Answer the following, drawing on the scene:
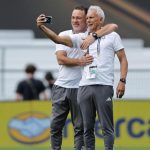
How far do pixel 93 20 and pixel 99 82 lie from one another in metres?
0.74

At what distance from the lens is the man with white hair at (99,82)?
973cm

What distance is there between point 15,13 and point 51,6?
111cm

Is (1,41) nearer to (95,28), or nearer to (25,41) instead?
(25,41)

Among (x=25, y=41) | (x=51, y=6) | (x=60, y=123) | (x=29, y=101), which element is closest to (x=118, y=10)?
(x=51, y=6)

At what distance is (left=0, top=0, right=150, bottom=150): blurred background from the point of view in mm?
17531

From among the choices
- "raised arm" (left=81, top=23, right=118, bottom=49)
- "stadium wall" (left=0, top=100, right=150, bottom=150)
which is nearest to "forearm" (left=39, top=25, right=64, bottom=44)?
"raised arm" (left=81, top=23, right=118, bottom=49)

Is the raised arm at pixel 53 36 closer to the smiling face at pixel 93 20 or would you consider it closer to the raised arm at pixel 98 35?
the raised arm at pixel 98 35

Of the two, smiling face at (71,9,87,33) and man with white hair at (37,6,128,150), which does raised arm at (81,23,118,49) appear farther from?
smiling face at (71,9,87,33)

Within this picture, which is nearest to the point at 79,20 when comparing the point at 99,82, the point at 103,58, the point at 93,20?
the point at 93,20

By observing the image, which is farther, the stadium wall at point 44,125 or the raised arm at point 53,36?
the stadium wall at point 44,125

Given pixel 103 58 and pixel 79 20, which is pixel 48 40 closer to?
pixel 79 20

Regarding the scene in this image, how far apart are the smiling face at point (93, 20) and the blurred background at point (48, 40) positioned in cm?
687

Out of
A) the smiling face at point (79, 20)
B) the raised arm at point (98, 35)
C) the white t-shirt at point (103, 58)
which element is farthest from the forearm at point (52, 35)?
the smiling face at point (79, 20)

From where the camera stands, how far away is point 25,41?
2178 cm
